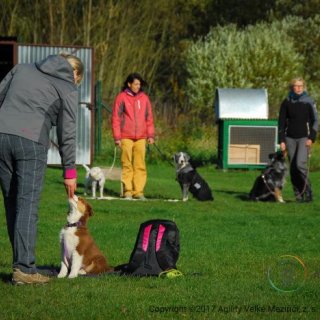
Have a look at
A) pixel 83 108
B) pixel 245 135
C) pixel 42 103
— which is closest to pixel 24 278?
pixel 42 103

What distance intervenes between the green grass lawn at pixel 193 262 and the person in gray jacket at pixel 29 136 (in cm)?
47

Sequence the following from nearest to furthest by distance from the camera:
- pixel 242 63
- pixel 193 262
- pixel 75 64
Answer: pixel 75 64 < pixel 193 262 < pixel 242 63

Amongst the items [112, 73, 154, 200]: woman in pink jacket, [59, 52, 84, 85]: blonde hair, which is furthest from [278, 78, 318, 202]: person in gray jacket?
Answer: [59, 52, 84, 85]: blonde hair

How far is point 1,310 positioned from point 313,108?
36.0ft

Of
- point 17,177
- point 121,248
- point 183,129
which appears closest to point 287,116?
point 121,248

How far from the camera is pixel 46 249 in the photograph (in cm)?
1214

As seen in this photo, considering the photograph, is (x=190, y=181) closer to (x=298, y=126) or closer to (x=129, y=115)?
(x=129, y=115)

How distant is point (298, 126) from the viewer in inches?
712

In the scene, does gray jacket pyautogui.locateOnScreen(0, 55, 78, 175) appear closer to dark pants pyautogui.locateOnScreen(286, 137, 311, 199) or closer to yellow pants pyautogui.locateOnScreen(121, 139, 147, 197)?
yellow pants pyautogui.locateOnScreen(121, 139, 147, 197)

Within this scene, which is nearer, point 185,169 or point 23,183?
point 23,183

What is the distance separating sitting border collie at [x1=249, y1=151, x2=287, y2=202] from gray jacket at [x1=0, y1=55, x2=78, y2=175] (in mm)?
9931

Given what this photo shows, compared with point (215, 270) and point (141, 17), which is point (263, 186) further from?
point (141, 17)

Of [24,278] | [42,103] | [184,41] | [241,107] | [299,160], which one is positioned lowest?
[24,278]

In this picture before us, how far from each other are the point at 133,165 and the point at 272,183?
2411 millimetres
